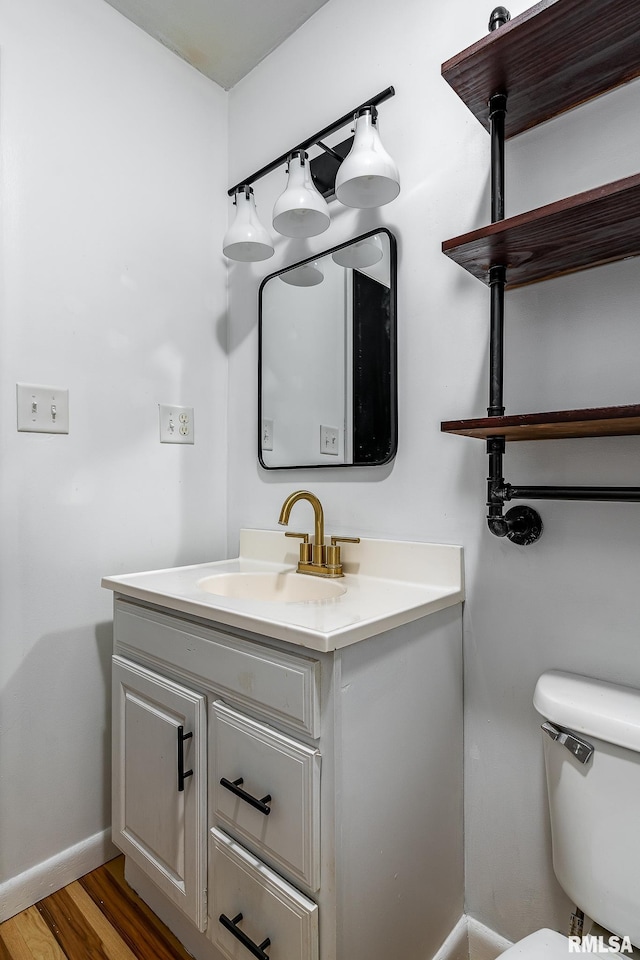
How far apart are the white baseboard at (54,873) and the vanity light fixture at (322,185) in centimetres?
161

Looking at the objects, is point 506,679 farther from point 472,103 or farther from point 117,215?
point 117,215

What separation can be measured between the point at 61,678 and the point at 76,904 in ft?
1.72

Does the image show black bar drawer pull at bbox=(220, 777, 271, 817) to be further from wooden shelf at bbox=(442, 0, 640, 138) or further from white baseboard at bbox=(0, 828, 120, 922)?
wooden shelf at bbox=(442, 0, 640, 138)

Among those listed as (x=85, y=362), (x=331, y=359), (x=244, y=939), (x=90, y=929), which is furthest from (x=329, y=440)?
(x=90, y=929)

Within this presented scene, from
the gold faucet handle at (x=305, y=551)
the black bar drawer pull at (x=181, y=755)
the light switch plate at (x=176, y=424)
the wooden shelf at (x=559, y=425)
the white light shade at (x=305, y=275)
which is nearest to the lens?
the wooden shelf at (x=559, y=425)

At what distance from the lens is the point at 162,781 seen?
1128 millimetres

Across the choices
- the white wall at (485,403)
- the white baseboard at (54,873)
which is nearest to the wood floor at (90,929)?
the white baseboard at (54,873)

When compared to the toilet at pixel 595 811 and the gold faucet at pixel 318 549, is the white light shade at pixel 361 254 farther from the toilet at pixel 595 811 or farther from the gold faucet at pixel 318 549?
the toilet at pixel 595 811

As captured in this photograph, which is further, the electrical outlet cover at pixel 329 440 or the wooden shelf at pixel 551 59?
the electrical outlet cover at pixel 329 440

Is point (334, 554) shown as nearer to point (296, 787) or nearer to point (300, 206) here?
point (296, 787)

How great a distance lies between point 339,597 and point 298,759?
1.08 ft

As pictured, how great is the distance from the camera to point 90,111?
1425 mm

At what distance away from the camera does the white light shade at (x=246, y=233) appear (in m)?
1.38

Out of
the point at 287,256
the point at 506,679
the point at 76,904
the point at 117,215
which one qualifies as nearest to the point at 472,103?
the point at 287,256
